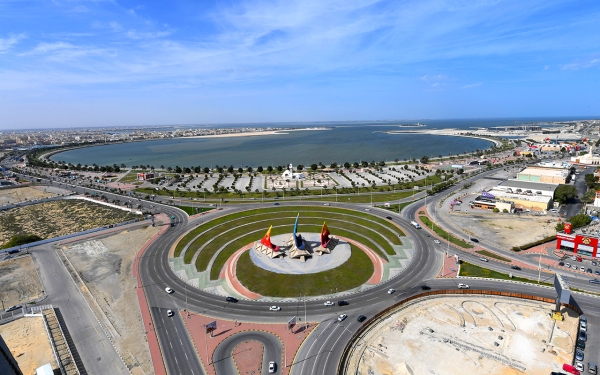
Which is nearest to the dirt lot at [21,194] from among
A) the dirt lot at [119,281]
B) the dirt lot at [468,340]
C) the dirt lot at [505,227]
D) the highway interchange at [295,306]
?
the highway interchange at [295,306]

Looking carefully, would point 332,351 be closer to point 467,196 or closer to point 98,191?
point 467,196

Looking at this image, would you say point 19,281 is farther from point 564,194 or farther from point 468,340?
point 564,194

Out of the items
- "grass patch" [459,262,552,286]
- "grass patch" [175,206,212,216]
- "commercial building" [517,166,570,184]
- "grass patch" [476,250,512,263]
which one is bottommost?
"grass patch" [459,262,552,286]

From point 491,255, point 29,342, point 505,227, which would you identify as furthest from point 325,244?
point 29,342

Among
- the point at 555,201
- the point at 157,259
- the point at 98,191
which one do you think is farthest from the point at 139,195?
the point at 555,201

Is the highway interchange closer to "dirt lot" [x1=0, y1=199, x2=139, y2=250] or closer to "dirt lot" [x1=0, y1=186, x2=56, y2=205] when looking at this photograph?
"dirt lot" [x1=0, y1=199, x2=139, y2=250]

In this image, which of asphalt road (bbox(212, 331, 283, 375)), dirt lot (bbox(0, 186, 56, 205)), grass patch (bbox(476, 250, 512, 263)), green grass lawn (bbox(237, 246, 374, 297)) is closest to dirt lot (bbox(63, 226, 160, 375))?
asphalt road (bbox(212, 331, 283, 375))
